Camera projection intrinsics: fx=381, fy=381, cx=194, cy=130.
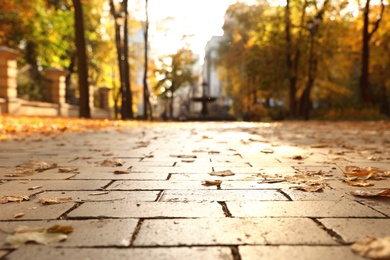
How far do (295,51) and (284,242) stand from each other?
84.3 feet

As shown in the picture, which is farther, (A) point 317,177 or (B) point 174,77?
(B) point 174,77

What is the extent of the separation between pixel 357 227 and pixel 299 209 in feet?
1.32

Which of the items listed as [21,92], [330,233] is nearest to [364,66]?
[21,92]

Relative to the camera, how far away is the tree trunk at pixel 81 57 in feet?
54.4

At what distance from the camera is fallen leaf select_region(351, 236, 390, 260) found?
1421 mm

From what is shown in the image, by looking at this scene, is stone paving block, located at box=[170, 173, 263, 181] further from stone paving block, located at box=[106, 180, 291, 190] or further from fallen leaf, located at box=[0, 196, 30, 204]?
fallen leaf, located at box=[0, 196, 30, 204]

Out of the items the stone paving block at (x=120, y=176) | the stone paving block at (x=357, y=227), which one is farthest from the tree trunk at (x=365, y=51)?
the stone paving block at (x=357, y=227)

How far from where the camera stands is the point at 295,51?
2584 centimetres

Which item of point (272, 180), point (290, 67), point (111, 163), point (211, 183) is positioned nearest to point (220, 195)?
point (211, 183)

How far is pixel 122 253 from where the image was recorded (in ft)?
5.04

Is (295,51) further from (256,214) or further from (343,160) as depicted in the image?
(256,214)

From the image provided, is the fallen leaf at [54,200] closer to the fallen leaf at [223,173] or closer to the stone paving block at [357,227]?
the fallen leaf at [223,173]

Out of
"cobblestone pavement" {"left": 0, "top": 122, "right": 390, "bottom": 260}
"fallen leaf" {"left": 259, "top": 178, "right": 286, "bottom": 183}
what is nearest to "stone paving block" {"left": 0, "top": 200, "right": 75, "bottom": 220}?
"cobblestone pavement" {"left": 0, "top": 122, "right": 390, "bottom": 260}

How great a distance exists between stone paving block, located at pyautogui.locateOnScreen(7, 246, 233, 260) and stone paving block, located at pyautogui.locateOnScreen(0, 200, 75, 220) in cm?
51
